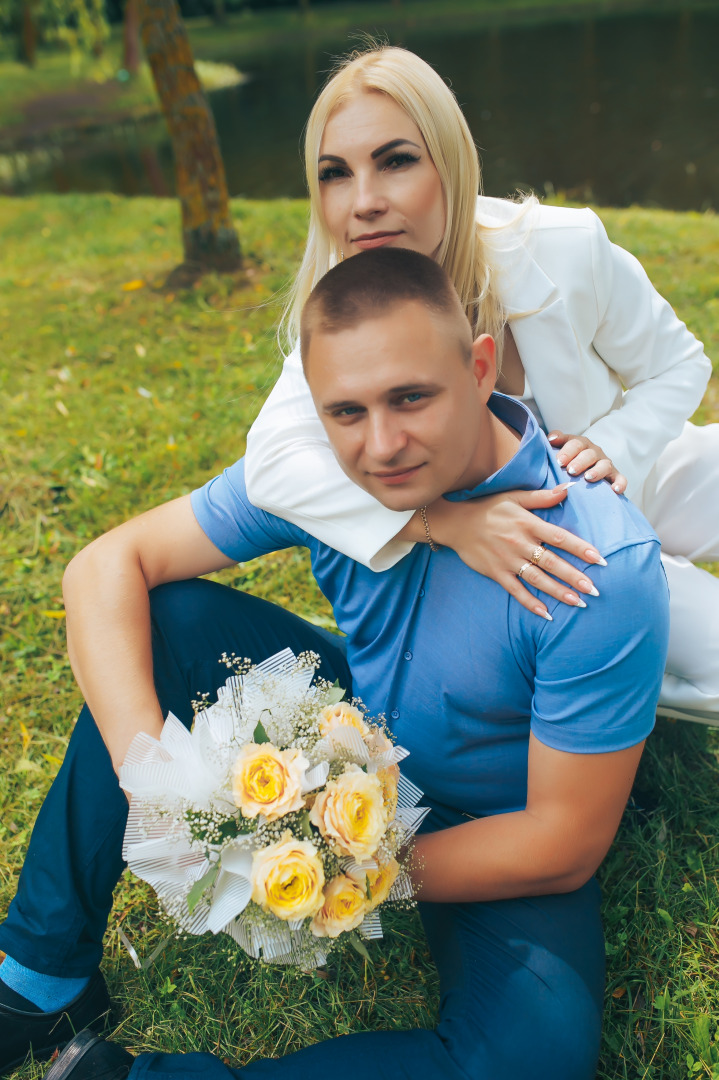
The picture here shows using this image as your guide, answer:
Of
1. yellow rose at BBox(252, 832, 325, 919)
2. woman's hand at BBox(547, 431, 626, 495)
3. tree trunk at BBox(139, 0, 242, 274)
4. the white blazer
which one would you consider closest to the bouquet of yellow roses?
yellow rose at BBox(252, 832, 325, 919)

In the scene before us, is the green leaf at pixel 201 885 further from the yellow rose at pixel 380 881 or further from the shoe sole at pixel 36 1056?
the shoe sole at pixel 36 1056

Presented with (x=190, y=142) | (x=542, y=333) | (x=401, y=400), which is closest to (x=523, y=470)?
(x=401, y=400)

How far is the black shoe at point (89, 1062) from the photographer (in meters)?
1.96

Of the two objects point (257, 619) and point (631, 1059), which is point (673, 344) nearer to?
point (257, 619)

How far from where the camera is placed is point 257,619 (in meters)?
2.38

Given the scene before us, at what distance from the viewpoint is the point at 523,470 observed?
6.22 ft

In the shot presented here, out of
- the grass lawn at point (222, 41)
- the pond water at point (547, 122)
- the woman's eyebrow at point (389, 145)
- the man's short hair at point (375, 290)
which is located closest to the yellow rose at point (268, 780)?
the man's short hair at point (375, 290)

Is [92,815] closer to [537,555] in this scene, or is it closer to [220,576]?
[537,555]

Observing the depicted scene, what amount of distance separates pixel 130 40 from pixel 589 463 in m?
30.0

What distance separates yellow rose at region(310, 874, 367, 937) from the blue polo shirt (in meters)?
0.49

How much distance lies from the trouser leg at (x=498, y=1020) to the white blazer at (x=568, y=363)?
987 mm

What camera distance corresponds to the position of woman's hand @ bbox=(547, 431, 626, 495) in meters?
1.92

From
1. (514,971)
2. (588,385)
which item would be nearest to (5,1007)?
(514,971)

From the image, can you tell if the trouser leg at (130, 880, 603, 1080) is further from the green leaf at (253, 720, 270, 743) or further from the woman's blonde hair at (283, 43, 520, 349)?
the woman's blonde hair at (283, 43, 520, 349)
